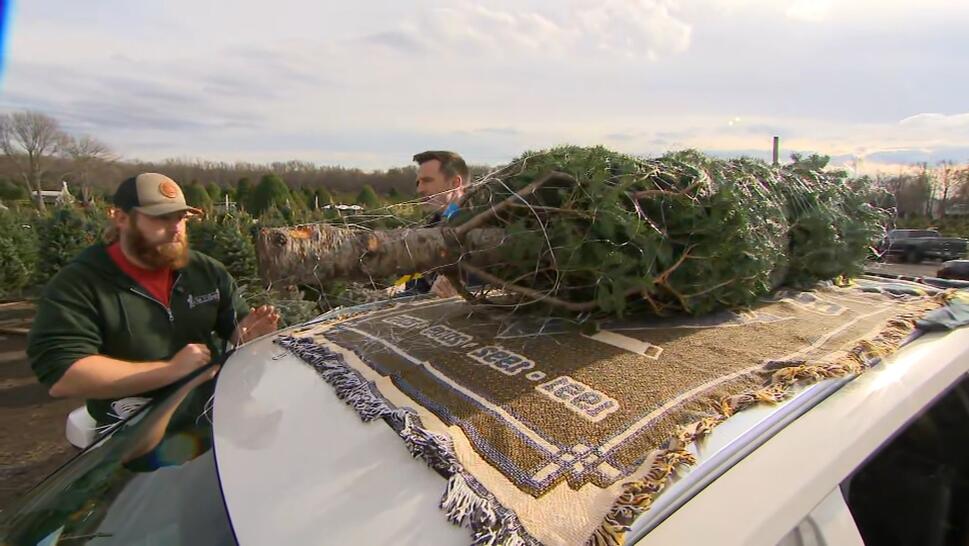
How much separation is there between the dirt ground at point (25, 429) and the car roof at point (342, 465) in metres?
2.66

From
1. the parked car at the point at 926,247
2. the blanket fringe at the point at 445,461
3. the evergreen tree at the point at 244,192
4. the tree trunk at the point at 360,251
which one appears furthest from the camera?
the parked car at the point at 926,247

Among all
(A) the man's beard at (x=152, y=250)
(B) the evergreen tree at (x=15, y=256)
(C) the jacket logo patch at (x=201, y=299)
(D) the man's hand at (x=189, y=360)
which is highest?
(A) the man's beard at (x=152, y=250)

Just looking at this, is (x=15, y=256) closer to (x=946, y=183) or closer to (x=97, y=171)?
(x=97, y=171)

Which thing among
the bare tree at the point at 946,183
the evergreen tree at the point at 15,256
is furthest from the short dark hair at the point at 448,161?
the bare tree at the point at 946,183

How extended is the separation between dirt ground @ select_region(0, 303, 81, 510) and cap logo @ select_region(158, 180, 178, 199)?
2300 mm

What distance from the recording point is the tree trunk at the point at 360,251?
1.49m

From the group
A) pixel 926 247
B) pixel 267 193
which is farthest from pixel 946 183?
pixel 267 193

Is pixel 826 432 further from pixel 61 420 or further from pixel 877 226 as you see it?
pixel 61 420

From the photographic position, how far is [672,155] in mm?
2002

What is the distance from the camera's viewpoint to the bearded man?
79.6 inches

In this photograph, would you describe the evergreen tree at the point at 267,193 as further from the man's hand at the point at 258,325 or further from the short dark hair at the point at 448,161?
the man's hand at the point at 258,325

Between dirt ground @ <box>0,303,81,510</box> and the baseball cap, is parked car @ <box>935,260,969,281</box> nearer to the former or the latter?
the baseball cap

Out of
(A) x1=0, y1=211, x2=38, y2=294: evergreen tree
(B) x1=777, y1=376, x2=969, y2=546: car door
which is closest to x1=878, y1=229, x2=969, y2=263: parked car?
(B) x1=777, y1=376, x2=969, y2=546: car door

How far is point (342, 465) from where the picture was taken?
1135 mm
